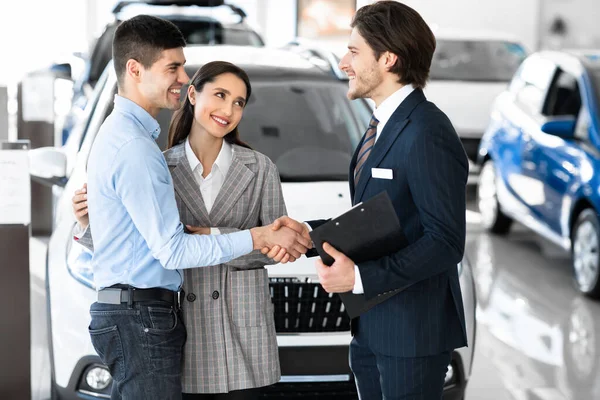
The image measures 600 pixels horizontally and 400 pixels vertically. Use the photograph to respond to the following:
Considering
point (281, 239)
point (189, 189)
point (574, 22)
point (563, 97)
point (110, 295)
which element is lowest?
point (574, 22)

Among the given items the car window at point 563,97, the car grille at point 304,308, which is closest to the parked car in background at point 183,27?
the car window at point 563,97

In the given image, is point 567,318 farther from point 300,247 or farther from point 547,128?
point 300,247

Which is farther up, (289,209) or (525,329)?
(289,209)

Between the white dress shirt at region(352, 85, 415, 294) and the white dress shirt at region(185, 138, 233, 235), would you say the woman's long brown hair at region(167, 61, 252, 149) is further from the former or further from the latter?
the white dress shirt at region(352, 85, 415, 294)

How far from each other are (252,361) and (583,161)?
402cm

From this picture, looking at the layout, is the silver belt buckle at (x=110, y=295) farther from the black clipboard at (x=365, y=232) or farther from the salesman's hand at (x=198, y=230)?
the black clipboard at (x=365, y=232)

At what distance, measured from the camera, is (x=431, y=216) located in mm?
2203

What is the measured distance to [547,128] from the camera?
6113 millimetres

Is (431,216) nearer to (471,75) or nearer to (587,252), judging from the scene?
(587,252)

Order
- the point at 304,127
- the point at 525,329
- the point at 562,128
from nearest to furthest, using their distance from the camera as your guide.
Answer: the point at 304,127 < the point at 525,329 < the point at 562,128

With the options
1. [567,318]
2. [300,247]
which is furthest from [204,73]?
[567,318]

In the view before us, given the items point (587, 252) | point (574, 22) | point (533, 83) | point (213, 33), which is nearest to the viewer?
point (587, 252)

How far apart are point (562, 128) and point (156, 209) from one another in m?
4.44

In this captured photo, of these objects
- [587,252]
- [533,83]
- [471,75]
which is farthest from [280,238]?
[471,75]
